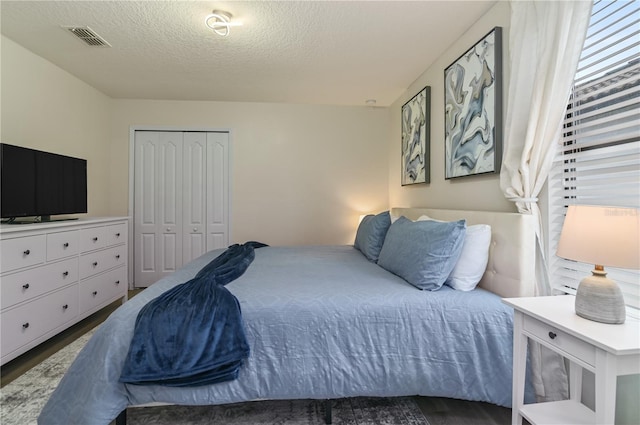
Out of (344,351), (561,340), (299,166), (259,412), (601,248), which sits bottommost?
(259,412)

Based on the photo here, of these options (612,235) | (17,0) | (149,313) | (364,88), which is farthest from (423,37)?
(17,0)

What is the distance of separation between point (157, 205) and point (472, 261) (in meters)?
3.78

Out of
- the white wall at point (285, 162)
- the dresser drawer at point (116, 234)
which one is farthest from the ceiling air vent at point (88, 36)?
the dresser drawer at point (116, 234)

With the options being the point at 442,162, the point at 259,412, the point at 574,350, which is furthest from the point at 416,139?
the point at 259,412

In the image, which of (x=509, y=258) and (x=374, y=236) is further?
(x=374, y=236)

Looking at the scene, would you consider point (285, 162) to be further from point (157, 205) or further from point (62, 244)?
point (62, 244)

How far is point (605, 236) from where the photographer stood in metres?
1.03

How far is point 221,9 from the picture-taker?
2107 millimetres

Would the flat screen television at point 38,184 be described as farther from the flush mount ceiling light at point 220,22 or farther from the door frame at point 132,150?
the flush mount ceiling light at point 220,22

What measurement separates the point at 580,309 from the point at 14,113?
4037mm

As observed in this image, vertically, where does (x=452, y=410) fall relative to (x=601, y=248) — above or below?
below

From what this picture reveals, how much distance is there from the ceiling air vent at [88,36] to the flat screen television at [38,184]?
989 millimetres

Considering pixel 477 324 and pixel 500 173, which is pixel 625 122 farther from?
pixel 477 324

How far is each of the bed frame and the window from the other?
0.55 feet
